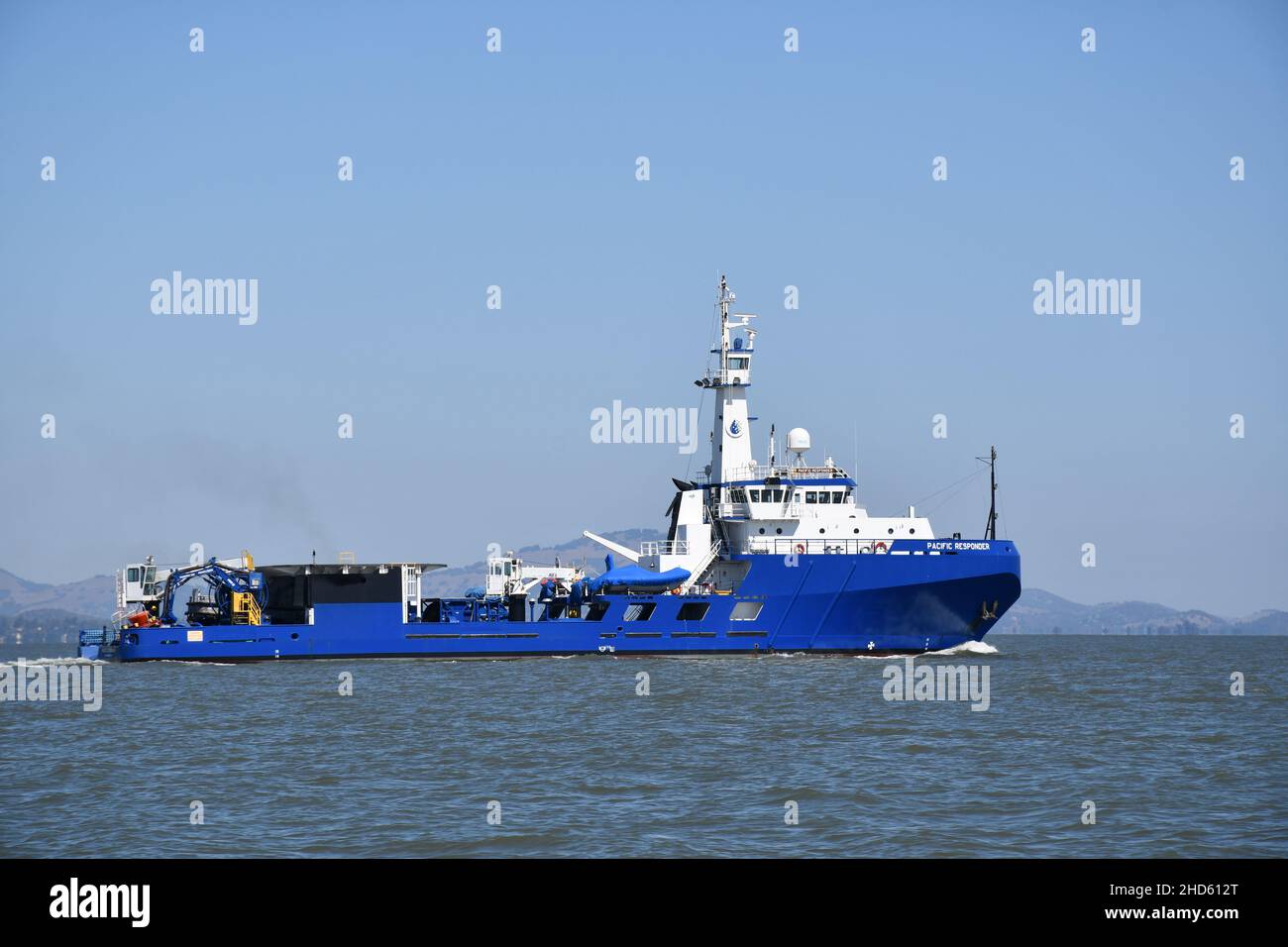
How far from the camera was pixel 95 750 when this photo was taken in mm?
25328

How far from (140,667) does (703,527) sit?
20896 mm

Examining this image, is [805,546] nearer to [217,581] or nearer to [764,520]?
[764,520]

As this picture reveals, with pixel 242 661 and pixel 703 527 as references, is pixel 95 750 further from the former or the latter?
pixel 703 527

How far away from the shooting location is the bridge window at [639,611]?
153 ft

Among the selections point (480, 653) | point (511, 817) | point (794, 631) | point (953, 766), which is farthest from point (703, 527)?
point (511, 817)

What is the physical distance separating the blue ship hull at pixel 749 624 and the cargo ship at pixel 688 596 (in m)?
0.05

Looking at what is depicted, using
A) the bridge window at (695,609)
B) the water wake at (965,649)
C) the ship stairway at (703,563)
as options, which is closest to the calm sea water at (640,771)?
the bridge window at (695,609)

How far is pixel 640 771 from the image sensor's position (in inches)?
858

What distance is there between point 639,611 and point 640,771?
82.6 feet

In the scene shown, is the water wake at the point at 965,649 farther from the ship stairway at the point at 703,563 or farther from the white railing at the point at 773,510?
the ship stairway at the point at 703,563

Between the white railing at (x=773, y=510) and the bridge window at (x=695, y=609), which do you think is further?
the white railing at (x=773, y=510)

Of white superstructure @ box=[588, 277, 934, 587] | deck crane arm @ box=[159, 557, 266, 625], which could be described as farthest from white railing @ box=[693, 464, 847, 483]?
deck crane arm @ box=[159, 557, 266, 625]
